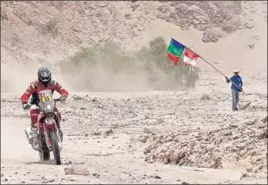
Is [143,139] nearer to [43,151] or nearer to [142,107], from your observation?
[43,151]

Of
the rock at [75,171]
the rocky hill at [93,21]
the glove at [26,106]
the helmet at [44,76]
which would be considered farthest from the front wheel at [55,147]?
the rocky hill at [93,21]

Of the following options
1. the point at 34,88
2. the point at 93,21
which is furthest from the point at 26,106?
the point at 93,21

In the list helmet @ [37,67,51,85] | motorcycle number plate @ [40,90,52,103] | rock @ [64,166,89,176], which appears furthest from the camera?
helmet @ [37,67,51,85]

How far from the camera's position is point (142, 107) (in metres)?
24.8

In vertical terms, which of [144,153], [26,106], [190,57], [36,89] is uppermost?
[190,57]

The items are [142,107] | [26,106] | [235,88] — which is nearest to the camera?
[26,106]

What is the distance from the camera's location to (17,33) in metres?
50.6

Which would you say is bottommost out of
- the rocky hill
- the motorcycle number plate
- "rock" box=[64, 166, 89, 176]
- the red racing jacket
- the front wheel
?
"rock" box=[64, 166, 89, 176]

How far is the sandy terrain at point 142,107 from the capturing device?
9461 mm

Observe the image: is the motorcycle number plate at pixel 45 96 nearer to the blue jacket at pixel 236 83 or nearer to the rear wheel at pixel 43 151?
the rear wheel at pixel 43 151

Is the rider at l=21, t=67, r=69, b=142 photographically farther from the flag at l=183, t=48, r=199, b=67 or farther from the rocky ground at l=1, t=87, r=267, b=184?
the flag at l=183, t=48, r=199, b=67

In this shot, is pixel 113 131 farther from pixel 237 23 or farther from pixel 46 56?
pixel 237 23

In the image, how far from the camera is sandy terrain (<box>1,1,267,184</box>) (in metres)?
9.46

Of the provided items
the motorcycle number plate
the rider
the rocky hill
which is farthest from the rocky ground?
the rocky hill
